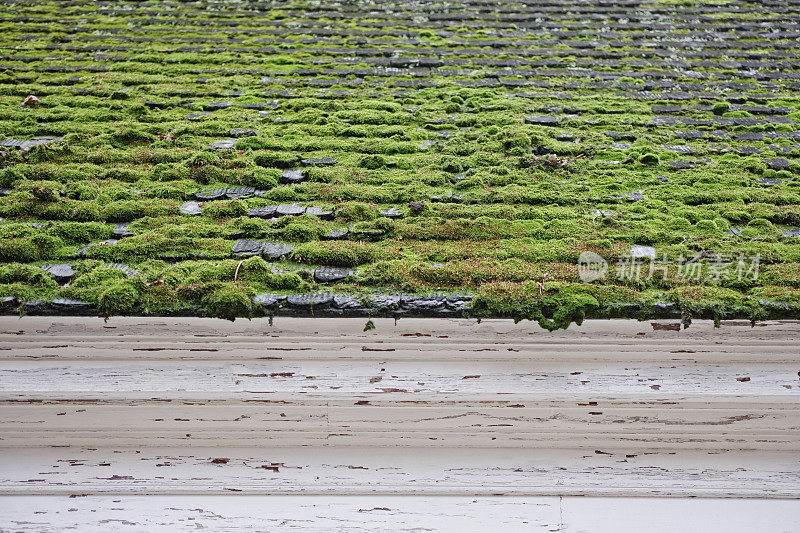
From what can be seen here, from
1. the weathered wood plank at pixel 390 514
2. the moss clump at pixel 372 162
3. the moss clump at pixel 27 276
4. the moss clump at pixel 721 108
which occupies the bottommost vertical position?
the weathered wood plank at pixel 390 514

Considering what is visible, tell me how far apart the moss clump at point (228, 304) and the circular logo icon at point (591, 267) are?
157cm

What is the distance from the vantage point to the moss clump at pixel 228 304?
2.34 m

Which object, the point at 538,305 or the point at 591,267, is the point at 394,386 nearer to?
the point at 538,305

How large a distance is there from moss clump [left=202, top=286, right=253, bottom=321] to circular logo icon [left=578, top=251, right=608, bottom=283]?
1569mm

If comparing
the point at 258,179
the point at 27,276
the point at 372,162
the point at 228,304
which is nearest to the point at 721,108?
the point at 372,162

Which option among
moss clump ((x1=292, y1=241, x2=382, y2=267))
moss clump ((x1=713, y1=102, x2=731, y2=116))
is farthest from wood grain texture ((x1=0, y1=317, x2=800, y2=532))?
moss clump ((x1=713, y1=102, x2=731, y2=116))

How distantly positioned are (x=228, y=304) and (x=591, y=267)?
173cm

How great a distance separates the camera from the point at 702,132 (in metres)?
4.10

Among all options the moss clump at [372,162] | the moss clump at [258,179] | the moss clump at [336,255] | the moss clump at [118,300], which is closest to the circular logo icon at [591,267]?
the moss clump at [336,255]

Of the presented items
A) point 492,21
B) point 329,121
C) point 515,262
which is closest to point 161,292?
point 515,262

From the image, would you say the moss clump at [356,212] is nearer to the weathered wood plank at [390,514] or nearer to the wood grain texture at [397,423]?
the wood grain texture at [397,423]

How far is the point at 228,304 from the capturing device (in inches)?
92.3

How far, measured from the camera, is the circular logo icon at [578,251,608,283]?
2535mm

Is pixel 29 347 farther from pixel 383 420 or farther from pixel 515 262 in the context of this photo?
pixel 515 262
